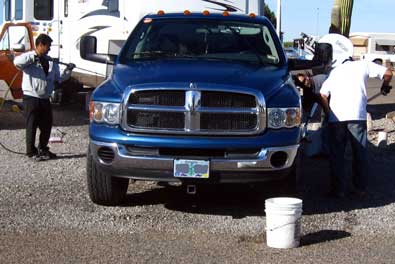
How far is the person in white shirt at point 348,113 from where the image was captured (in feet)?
25.0

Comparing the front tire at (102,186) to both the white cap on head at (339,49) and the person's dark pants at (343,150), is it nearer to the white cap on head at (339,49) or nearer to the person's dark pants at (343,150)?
the person's dark pants at (343,150)

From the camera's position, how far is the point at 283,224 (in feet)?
19.4

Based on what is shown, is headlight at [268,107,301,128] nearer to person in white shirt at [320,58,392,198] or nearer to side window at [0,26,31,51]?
person in white shirt at [320,58,392,198]

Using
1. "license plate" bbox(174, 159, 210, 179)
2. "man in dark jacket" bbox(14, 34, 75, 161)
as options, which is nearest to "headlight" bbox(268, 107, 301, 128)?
"license plate" bbox(174, 159, 210, 179)

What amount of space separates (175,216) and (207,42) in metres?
2.11

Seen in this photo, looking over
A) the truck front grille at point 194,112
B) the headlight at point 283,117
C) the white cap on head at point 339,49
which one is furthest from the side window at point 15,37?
the headlight at point 283,117

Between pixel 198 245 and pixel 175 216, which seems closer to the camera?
pixel 198 245

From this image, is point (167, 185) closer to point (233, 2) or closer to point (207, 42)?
point (207, 42)

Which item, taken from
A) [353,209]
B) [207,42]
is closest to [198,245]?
[353,209]

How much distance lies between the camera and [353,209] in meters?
7.41

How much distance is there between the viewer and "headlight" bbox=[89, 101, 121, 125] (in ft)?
21.5

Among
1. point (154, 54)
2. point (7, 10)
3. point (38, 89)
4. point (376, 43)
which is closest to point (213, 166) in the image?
point (154, 54)

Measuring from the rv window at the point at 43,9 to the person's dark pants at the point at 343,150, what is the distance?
32.4 feet

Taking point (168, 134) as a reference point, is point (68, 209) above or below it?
below
